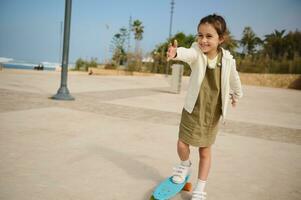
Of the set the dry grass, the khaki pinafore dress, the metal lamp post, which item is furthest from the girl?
the dry grass

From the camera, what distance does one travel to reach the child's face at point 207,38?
94.8 inches

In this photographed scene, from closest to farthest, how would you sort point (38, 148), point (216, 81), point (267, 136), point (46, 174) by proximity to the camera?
point (216, 81) → point (46, 174) → point (38, 148) → point (267, 136)

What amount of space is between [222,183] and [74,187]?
1387mm

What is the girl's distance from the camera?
243 centimetres

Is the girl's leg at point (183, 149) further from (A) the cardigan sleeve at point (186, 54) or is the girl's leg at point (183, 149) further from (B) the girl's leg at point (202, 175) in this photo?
(A) the cardigan sleeve at point (186, 54)

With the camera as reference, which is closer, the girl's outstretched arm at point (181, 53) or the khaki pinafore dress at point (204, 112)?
the girl's outstretched arm at point (181, 53)

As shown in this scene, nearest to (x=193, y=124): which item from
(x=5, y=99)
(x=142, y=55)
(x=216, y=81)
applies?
(x=216, y=81)

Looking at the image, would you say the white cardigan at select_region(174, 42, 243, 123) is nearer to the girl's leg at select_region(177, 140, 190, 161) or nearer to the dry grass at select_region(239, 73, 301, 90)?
the girl's leg at select_region(177, 140, 190, 161)

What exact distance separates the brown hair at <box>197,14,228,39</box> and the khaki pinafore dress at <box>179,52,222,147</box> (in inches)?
7.6

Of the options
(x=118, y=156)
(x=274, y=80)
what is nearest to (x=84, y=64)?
(x=274, y=80)

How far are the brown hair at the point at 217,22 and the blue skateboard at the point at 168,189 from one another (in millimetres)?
1316

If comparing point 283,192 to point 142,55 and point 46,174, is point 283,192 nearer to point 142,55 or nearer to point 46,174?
point 46,174

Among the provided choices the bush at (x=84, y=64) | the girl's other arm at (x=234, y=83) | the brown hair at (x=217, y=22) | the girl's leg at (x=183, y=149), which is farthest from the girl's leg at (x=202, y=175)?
the bush at (x=84, y=64)

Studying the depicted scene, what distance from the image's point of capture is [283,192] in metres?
2.82
